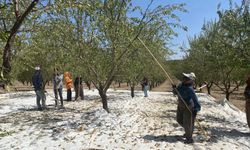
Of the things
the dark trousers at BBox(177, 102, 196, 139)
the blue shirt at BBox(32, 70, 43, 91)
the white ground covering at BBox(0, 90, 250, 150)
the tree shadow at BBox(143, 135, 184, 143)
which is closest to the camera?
the white ground covering at BBox(0, 90, 250, 150)

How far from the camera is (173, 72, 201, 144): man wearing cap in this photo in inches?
393

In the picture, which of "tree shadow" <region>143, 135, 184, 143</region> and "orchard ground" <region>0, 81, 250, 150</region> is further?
"tree shadow" <region>143, 135, 184, 143</region>

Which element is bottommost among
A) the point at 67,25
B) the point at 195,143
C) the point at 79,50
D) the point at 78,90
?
the point at 195,143

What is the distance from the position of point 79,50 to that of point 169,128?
4765 mm

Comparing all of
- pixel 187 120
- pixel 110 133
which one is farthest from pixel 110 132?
pixel 187 120

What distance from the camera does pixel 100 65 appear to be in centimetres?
1531

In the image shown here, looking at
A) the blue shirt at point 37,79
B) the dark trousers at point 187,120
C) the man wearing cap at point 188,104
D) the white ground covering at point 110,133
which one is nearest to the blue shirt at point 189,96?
the man wearing cap at point 188,104

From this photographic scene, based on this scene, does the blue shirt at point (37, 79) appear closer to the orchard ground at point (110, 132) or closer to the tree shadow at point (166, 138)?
the orchard ground at point (110, 132)

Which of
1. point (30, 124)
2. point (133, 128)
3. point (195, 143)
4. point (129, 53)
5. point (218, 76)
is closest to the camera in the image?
point (195, 143)

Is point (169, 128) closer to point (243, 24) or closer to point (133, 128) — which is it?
point (133, 128)

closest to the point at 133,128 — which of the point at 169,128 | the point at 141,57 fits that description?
the point at 169,128

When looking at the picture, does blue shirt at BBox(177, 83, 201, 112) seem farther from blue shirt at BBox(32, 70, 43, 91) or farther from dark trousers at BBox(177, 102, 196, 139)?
blue shirt at BBox(32, 70, 43, 91)

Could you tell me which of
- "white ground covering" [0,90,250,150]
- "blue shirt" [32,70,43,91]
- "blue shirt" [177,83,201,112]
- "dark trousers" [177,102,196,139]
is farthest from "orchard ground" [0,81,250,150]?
"blue shirt" [32,70,43,91]

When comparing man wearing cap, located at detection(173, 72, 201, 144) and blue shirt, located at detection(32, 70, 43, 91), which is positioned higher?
blue shirt, located at detection(32, 70, 43, 91)
